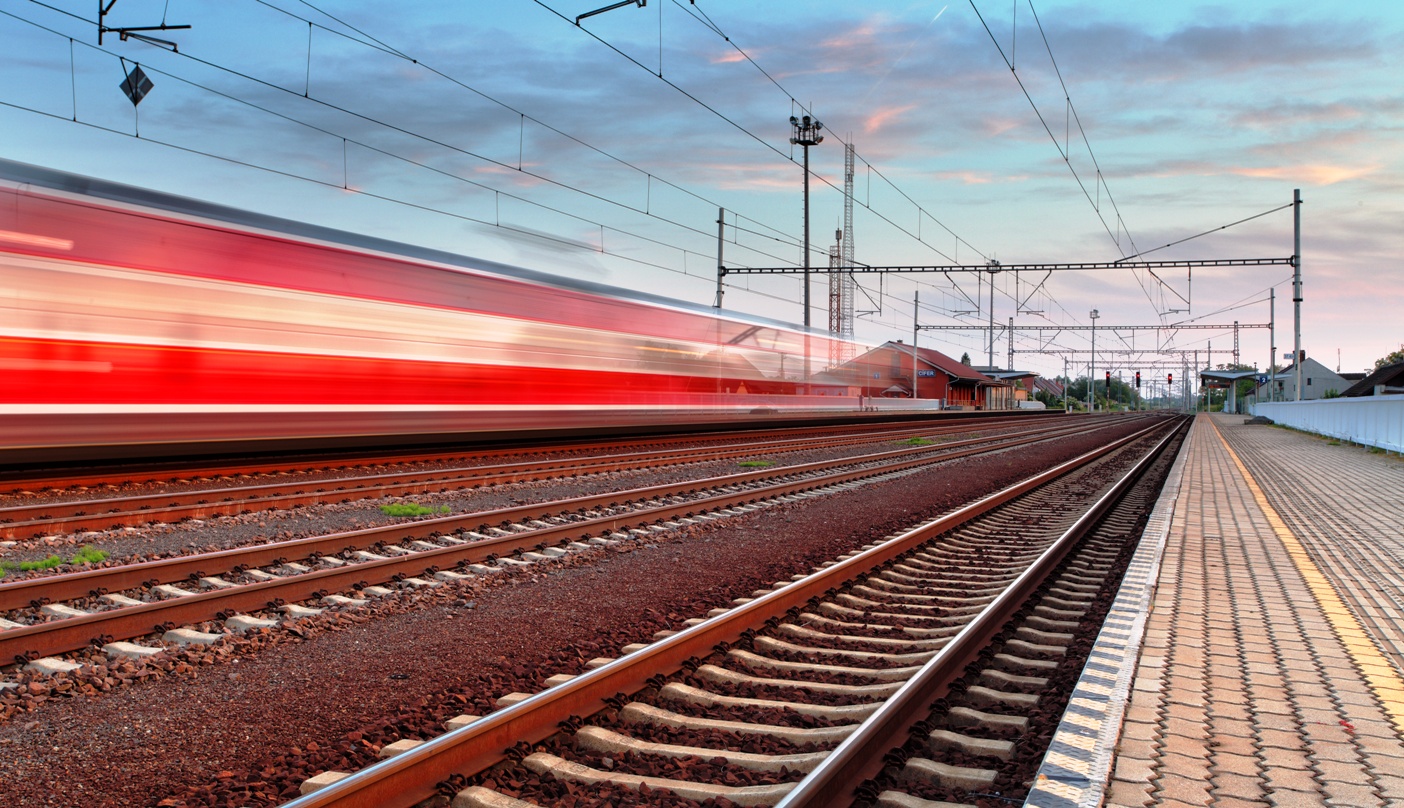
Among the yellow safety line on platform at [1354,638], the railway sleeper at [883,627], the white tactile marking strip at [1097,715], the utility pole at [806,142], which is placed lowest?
the railway sleeper at [883,627]

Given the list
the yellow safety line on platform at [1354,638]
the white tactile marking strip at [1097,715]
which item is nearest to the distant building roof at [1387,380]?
the yellow safety line on platform at [1354,638]

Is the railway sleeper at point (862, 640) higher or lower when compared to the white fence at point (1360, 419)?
lower

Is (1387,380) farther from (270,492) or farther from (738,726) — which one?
(738,726)

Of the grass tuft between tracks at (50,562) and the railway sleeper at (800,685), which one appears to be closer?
the railway sleeper at (800,685)

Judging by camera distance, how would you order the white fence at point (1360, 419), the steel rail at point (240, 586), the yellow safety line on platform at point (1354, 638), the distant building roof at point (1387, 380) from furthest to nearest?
1. the distant building roof at point (1387, 380)
2. the white fence at point (1360, 419)
3. the steel rail at point (240, 586)
4. the yellow safety line on platform at point (1354, 638)

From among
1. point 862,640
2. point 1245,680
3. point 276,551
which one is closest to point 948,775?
point 862,640

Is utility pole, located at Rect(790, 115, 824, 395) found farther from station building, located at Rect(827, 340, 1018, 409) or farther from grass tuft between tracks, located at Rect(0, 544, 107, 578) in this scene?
grass tuft between tracks, located at Rect(0, 544, 107, 578)

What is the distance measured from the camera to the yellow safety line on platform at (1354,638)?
4555 millimetres

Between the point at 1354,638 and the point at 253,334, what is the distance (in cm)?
1333

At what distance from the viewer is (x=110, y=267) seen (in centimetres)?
1191

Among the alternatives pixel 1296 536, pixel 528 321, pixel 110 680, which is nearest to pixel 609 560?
pixel 110 680

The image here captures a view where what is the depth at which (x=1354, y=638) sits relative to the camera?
18.9ft

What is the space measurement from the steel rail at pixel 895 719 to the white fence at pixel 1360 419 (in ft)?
68.8

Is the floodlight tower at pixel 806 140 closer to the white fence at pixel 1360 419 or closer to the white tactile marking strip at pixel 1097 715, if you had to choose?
the white fence at pixel 1360 419
